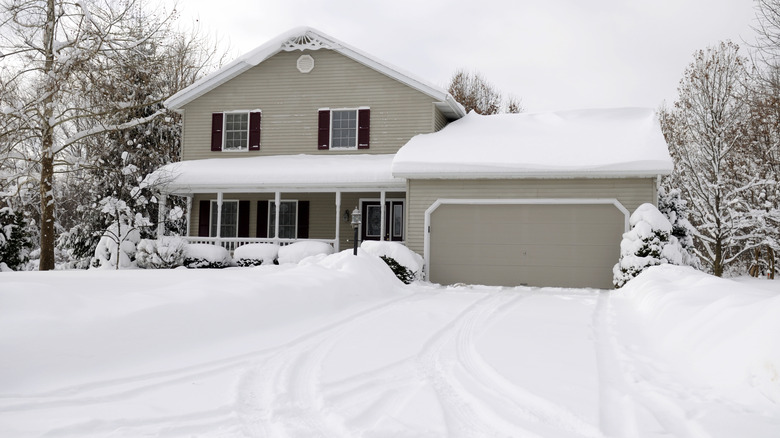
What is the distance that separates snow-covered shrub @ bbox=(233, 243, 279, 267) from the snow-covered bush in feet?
5.00

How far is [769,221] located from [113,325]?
23533 mm

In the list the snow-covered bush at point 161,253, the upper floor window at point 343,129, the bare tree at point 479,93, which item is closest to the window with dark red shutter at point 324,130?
the upper floor window at point 343,129

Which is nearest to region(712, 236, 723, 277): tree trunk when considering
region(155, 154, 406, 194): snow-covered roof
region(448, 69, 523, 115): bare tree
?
region(155, 154, 406, 194): snow-covered roof

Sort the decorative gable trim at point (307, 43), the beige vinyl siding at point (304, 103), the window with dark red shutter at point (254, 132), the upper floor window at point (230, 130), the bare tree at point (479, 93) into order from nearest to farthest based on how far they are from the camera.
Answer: the beige vinyl siding at point (304, 103)
the decorative gable trim at point (307, 43)
the window with dark red shutter at point (254, 132)
the upper floor window at point (230, 130)
the bare tree at point (479, 93)

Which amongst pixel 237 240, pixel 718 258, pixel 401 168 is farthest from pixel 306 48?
pixel 718 258

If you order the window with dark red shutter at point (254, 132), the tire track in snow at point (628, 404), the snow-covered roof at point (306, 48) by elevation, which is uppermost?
the snow-covered roof at point (306, 48)

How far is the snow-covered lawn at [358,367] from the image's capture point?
3975 mm

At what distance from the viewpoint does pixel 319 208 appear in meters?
19.1

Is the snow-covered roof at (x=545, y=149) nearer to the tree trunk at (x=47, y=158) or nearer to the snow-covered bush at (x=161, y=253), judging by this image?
the snow-covered bush at (x=161, y=253)

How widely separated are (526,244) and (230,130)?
10452mm

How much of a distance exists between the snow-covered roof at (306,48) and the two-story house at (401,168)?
0.04m

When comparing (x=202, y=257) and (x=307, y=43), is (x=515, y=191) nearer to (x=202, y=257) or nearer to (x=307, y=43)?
(x=307, y=43)

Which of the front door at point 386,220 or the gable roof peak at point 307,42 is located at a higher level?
the gable roof peak at point 307,42

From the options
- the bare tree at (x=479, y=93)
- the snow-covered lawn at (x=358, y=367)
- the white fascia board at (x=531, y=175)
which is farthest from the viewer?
the bare tree at (x=479, y=93)
